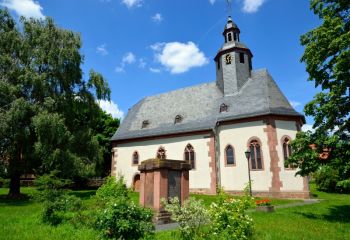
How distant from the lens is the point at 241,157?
23.0 metres

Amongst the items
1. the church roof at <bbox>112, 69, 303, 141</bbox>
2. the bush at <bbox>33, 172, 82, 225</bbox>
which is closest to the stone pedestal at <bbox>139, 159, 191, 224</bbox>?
the bush at <bbox>33, 172, 82, 225</bbox>

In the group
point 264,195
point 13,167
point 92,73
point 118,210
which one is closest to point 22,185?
point 13,167

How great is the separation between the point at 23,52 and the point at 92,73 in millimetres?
5445

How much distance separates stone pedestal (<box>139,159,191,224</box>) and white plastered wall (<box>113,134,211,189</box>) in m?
12.7

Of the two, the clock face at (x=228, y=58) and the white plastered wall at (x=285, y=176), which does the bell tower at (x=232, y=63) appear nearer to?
the clock face at (x=228, y=58)

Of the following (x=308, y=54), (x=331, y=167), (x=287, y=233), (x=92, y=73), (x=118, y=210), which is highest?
(x=92, y=73)

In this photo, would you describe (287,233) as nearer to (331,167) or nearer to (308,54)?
(331,167)

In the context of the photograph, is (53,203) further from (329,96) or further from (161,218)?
(329,96)

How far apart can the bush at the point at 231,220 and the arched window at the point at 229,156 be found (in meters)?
17.3

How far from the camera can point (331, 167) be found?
455 inches

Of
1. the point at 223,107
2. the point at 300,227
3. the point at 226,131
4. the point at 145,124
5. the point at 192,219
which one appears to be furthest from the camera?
the point at 145,124

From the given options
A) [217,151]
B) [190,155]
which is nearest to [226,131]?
[217,151]

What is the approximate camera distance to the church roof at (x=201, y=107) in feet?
77.8

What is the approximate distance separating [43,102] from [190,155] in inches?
525
